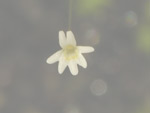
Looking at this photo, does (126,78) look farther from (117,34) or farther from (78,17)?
(78,17)

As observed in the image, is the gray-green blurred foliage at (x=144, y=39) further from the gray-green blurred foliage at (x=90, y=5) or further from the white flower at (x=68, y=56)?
the white flower at (x=68, y=56)

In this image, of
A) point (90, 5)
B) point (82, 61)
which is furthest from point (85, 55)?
point (82, 61)

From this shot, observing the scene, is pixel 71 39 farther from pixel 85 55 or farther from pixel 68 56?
pixel 85 55

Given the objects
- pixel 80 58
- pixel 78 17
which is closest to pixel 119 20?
pixel 78 17

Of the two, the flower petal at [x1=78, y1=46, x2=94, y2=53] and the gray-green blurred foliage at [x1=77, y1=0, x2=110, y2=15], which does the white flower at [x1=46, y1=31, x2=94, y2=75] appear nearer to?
the flower petal at [x1=78, y1=46, x2=94, y2=53]

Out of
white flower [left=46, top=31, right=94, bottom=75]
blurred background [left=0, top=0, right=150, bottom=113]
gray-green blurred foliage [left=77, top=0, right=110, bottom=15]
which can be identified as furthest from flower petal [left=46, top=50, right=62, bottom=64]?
blurred background [left=0, top=0, right=150, bottom=113]

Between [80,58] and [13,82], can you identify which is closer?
[80,58]

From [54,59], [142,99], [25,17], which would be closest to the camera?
[54,59]

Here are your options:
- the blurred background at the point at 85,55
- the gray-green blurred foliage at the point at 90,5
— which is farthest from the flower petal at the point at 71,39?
the blurred background at the point at 85,55
